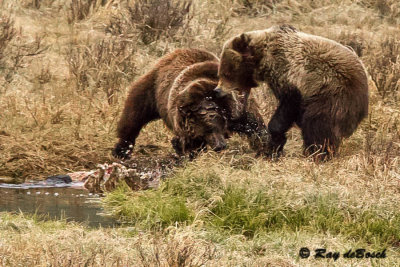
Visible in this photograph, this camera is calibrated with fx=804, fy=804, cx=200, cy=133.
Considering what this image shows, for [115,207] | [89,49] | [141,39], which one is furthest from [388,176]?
[141,39]

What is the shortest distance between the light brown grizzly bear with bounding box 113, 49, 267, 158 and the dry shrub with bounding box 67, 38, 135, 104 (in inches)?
74.8

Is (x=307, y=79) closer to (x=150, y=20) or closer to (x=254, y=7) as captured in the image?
(x=150, y=20)

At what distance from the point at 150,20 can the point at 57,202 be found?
24.9ft

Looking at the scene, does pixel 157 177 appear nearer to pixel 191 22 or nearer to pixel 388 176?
pixel 388 176

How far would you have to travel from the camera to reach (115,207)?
7.51 metres

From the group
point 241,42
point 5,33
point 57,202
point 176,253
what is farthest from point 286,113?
point 5,33

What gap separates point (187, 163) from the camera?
8.23 meters

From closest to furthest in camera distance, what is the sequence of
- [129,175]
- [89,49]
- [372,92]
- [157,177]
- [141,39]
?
[129,175], [157,177], [372,92], [89,49], [141,39]

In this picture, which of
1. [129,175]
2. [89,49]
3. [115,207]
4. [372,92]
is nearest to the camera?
[115,207]

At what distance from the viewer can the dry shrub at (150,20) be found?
1488 cm

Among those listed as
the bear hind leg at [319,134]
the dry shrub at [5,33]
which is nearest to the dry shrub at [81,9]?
the dry shrub at [5,33]

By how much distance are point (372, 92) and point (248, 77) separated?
3867 millimetres

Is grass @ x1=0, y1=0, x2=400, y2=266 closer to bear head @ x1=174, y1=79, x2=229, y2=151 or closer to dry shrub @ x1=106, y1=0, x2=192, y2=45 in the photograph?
dry shrub @ x1=106, y1=0, x2=192, y2=45

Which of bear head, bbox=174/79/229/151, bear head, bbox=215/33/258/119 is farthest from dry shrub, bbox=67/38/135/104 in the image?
bear head, bbox=215/33/258/119
